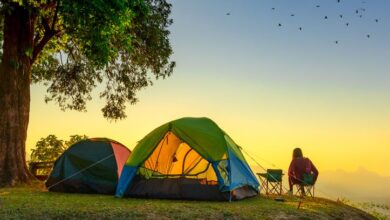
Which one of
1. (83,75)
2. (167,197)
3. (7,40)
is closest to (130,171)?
(167,197)

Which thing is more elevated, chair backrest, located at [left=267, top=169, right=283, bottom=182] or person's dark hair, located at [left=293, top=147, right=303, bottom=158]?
person's dark hair, located at [left=293, top=147, right=303, bottom=158]

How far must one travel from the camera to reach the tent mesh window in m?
14.9

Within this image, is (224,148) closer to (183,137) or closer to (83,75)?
(183,137)

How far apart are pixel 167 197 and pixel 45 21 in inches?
371

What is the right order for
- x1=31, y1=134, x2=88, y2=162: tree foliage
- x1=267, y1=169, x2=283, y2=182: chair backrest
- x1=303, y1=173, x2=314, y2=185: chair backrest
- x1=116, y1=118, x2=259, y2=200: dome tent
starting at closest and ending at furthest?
1. x1=116, y1=118, x2=259, y2=200: dome tent
2. x1=303, y1=173, x2=314, y2=185: chair backrest
3. x1=267, y1=169, x2=283, y2=182: chair backrest
4. x1=31, y1=134, x2=88, y2=162: tree foliage

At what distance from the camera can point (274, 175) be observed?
16.1 m

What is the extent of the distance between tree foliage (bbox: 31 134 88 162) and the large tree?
2695mm

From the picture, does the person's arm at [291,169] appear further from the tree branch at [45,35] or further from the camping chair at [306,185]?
the tree branch at [45,35]

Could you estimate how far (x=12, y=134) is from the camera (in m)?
17.1

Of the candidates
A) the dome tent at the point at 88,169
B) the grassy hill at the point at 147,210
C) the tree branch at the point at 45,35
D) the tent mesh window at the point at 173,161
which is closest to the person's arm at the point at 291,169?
the tent mesh window at the point at 173,161

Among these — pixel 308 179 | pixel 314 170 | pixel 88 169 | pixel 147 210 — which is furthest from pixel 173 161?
pixel 147 210

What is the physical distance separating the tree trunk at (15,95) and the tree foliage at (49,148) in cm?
773

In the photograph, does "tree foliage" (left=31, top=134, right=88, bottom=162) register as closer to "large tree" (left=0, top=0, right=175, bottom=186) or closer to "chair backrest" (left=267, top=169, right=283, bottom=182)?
"large tree" (left=0, top=0, right=175, bottom=186)

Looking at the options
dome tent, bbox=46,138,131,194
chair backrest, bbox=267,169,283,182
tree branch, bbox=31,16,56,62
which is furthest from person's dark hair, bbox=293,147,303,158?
tree branch, bbox=31,16,56,62
